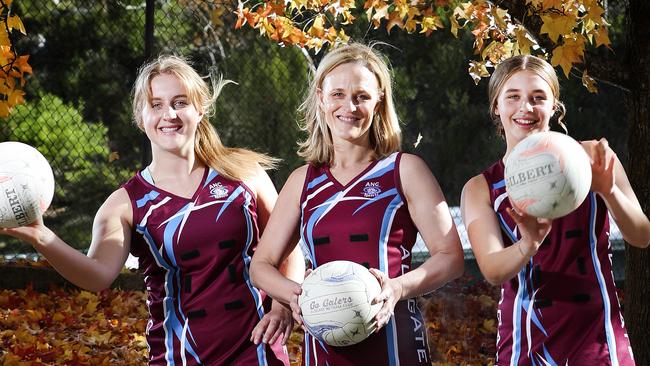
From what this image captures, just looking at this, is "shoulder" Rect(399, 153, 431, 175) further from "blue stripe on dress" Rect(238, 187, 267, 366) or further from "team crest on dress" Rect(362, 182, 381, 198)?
"blue stripe on dress" Rect(238, 187, 267, 366)

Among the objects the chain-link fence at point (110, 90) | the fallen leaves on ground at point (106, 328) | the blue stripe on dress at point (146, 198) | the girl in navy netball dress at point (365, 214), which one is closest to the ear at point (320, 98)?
the girl in navy netball dress at point (365, 214)

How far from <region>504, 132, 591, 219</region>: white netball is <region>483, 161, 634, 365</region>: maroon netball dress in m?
0.31

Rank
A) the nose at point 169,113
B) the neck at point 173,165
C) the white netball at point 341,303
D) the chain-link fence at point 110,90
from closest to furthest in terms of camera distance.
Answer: the white netball at point 341,303
the nose at point 169,113
the neck at point 173,165
the chain-link fence at point 110,90

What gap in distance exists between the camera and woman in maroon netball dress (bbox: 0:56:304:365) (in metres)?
3.46

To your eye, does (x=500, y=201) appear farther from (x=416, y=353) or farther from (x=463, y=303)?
(x=463, y=303)

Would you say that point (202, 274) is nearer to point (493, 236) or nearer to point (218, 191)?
point (218, 191)

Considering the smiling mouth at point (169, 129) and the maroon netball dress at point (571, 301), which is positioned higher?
the smiling mouth at point (169, 129)

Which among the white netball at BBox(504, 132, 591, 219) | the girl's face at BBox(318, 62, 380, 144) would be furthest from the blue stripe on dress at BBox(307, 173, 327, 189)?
the white netball at BBox(504, 132, 591, 219)

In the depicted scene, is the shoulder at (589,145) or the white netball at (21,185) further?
the white netball at (21,185)

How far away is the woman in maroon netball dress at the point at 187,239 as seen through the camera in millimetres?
3455

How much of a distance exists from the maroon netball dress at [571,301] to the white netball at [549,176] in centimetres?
31

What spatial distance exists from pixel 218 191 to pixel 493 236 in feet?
3.26

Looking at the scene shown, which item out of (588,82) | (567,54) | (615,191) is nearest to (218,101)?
(588,82)

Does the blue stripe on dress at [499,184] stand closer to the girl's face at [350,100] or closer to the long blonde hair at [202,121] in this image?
the girl's face at [350,100]
